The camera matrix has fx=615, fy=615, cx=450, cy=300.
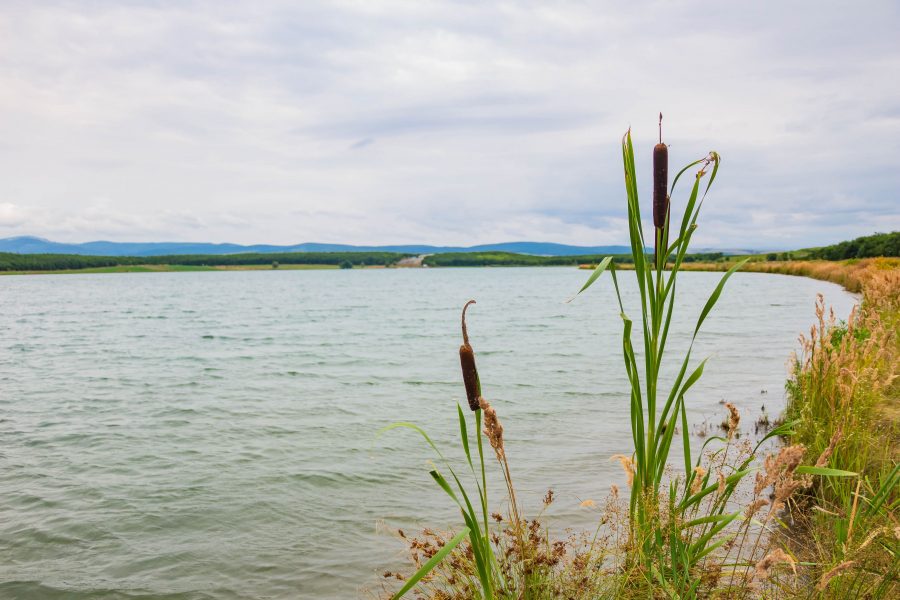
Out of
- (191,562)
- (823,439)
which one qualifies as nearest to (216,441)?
(191,562)

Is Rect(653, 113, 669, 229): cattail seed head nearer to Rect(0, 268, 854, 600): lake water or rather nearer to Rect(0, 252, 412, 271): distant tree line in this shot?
Rect(0, 268, 854, 600): lake water

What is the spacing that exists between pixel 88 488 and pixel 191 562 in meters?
3.27

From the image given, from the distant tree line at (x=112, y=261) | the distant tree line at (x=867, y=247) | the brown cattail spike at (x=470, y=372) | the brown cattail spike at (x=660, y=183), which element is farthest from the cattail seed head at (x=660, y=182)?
the distant tree line at (x=112, y=261)

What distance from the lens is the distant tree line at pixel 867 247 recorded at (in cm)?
5678

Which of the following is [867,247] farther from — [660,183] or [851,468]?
[660,183]

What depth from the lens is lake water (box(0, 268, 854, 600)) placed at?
6.57 m

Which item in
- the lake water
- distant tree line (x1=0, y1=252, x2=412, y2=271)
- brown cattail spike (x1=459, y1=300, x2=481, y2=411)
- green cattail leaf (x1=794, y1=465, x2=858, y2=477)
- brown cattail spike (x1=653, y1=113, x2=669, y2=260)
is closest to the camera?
green cattail leaf (x1=794, y1=465, x2=858, y2=477)

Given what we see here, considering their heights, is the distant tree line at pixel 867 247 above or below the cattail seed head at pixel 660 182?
above

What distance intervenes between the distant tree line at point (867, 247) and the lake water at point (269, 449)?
41.6 m

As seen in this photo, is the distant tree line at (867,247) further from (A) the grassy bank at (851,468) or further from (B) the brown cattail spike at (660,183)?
(B) the brown cattail spike at (660,183)

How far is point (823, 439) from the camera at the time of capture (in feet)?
21.0

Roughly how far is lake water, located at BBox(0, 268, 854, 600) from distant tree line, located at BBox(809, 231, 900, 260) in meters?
41.6

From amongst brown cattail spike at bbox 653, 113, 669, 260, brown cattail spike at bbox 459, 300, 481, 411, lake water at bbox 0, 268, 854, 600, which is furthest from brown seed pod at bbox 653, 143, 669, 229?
lake water at bbox 0, 268, 854, 600

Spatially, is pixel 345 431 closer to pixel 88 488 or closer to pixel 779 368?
pixel 88 488
